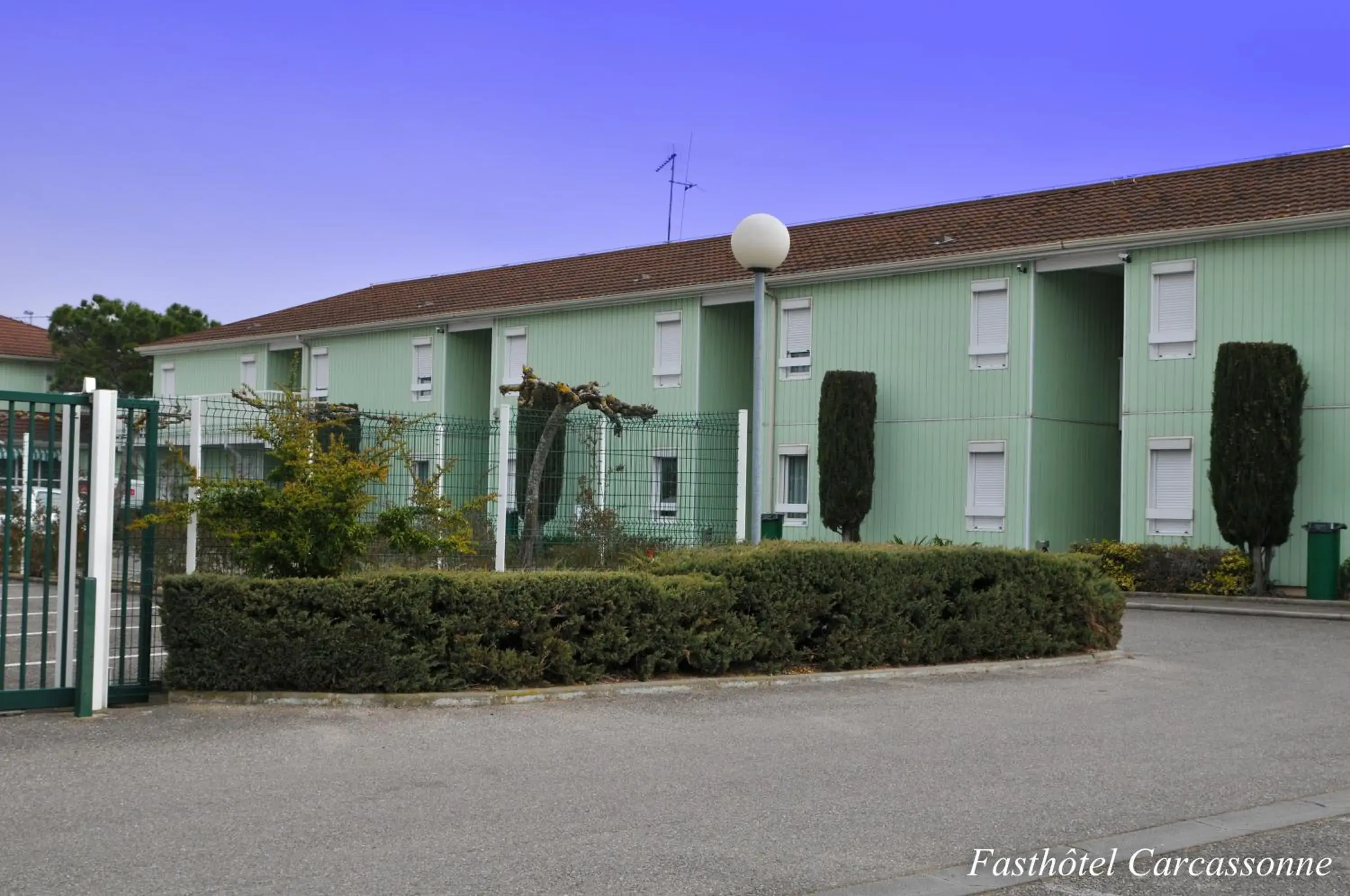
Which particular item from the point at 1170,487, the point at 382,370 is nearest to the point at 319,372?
the point at 382,370

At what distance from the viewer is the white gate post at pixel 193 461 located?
10484mm

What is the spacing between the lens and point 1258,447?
23.6m

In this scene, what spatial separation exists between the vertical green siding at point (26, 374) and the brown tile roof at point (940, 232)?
26.0 meters

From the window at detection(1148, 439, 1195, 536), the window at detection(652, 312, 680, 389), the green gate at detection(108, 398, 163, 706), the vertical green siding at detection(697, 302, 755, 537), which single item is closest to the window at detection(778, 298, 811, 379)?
the vertical green siding at detection(697, 302, 755, 537)

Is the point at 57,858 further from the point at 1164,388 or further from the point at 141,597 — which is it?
the point at 1164,388

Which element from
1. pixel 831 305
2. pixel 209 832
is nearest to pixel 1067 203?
pixel 831 305

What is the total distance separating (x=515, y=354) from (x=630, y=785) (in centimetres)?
2998

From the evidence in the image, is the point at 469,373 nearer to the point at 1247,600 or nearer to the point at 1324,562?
the point at 1247,600

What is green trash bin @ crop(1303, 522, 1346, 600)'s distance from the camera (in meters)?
22.9

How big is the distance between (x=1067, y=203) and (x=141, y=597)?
2369 cm

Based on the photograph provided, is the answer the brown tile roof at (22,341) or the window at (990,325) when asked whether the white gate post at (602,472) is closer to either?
the window at (990,325)

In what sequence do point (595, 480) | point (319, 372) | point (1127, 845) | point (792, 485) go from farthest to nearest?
point (319, 372) → point (792, 485) → point (595, 480) → point (1127, 845)

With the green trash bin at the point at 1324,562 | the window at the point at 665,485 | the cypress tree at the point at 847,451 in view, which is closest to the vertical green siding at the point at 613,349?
the cypress tree at the point at 847,451

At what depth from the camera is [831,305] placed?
102 ft
